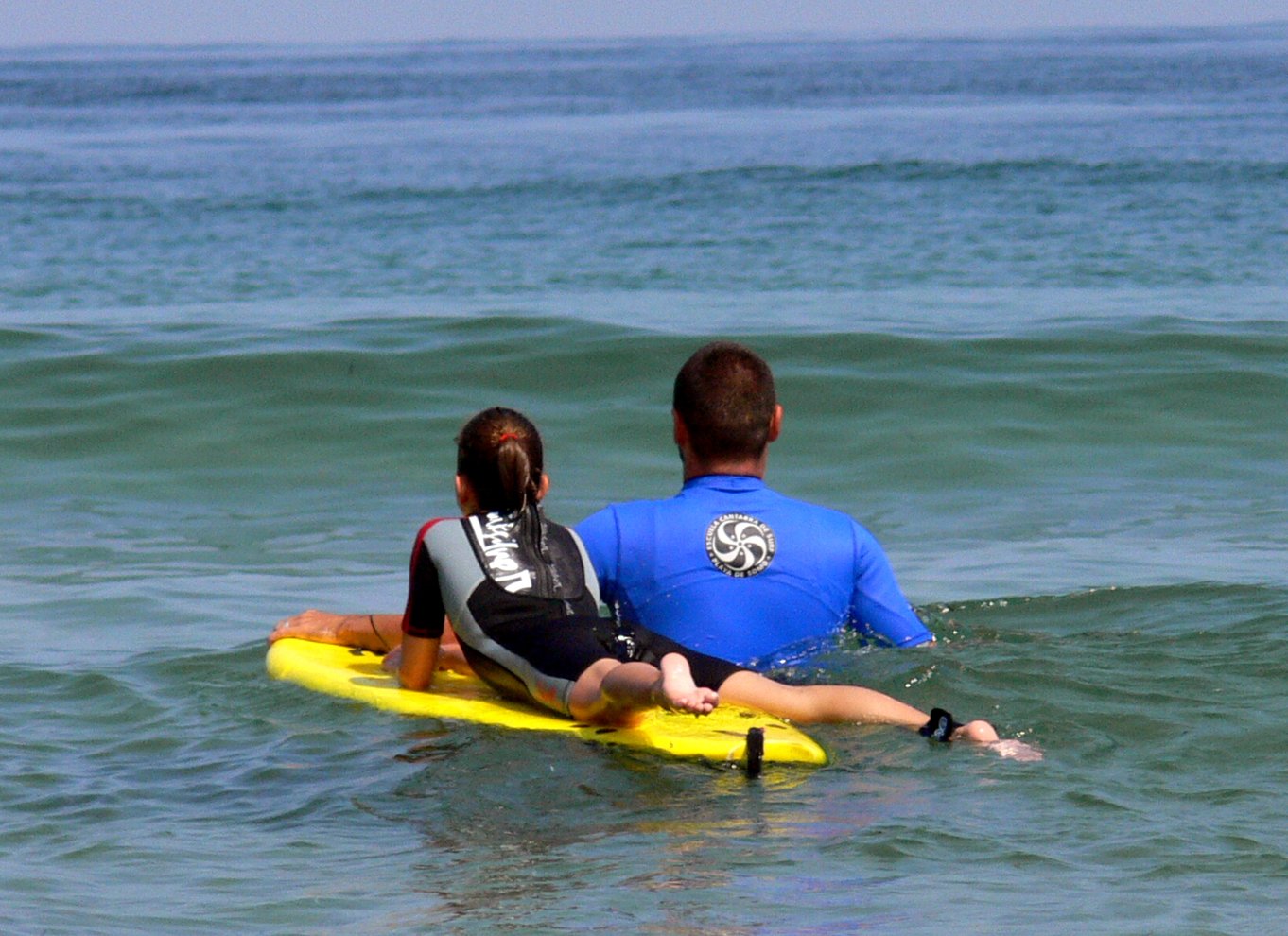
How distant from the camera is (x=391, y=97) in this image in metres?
49.0

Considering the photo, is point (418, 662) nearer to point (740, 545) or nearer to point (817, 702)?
point (740, 545)

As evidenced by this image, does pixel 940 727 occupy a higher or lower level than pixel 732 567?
lower

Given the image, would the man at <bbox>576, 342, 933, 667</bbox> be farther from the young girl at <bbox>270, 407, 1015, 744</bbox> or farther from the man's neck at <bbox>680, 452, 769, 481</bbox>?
the young girl at <bbox>270, 407, 1015, 744</bbox>

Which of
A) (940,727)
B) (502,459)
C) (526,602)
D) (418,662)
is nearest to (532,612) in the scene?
(526,602)

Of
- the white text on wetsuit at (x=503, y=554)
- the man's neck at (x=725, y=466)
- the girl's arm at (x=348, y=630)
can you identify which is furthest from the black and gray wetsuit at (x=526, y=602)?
the girl's arm at (x=348, y=630)

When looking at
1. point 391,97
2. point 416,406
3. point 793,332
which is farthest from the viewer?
point 391,97

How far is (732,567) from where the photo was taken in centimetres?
557

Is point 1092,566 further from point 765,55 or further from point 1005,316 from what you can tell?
point 765,55

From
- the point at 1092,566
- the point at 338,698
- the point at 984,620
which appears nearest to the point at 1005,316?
the point at 1092,566

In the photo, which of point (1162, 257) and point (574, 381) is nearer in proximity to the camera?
point (574, 381)

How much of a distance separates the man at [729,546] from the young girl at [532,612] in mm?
106

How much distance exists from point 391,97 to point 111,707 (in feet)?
144

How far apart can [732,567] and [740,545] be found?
7cm

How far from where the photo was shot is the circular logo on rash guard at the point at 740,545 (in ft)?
18.2
